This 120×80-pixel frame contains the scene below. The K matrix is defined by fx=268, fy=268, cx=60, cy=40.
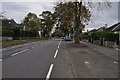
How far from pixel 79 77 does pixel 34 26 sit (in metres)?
92.8

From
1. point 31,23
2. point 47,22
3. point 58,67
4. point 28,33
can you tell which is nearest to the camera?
point 58,67

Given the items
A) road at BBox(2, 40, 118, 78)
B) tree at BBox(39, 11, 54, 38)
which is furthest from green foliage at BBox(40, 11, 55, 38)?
road at BBox(2, 40, 118, 78)

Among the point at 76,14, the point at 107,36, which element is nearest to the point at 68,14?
the point at 76,14

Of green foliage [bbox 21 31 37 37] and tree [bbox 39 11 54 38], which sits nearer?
green foliage [bbox 21 31 37 37]

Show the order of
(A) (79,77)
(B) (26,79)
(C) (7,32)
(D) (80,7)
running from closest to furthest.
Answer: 1. (B) (26,79)
2. (A) (79,77)
3. (D) (80,7)
4. (C) (7,32)

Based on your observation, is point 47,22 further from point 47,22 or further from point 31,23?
point 31,23

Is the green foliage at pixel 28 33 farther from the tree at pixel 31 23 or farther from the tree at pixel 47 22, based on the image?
the tree at pixel 47 22

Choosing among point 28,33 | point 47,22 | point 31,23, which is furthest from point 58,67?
point 47,22

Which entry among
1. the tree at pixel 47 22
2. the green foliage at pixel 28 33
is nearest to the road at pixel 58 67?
the green foliage at pixel 28 33

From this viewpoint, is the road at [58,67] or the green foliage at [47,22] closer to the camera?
the road at [58,67]

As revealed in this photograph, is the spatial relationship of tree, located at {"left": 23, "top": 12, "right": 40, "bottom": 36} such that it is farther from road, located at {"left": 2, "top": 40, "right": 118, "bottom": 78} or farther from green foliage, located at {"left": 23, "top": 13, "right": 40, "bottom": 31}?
road, located at {"left": 2, "top": 40, "right": 118, "bottom": 78}

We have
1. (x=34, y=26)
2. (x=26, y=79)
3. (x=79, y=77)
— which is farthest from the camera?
(x=34, y=26)

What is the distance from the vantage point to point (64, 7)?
4412 centimetres

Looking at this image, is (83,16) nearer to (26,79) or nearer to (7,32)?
(7,32)
